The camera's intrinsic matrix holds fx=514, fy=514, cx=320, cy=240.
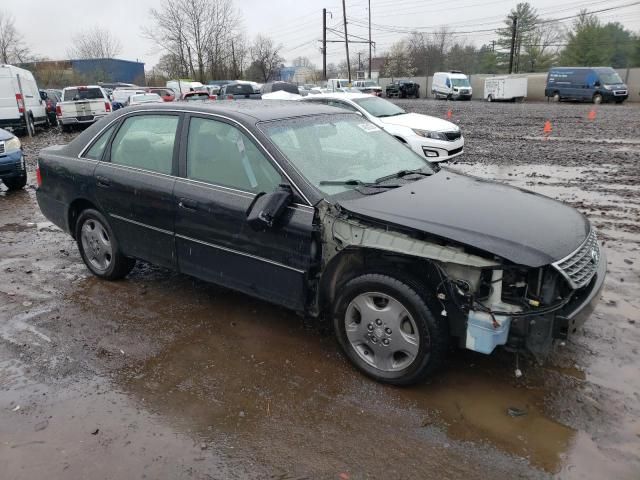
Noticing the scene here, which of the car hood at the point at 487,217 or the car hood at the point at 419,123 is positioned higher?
the car hood at the point at 487,217

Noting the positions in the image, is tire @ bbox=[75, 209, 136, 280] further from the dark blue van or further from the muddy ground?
the dark blue van

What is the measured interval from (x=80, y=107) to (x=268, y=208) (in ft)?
68.5

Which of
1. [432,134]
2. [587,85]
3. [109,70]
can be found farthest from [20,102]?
[109,70]

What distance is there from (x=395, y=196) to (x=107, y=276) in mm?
3134

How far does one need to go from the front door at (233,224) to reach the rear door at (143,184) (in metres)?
0.15

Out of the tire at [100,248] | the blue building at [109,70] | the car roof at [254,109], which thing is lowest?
the tire at [100,248]

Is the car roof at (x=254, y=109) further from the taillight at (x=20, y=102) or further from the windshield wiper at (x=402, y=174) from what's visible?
the taillight at (x=20, y=102)

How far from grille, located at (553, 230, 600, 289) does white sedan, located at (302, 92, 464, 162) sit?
277 inches

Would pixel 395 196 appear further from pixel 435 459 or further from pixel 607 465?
pixel 607 465

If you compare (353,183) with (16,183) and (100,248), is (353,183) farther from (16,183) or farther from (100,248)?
(16,183)

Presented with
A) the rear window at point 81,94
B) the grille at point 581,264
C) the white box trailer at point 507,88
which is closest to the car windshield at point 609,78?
the white box trailer at point 507,88

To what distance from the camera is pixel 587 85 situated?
32.7 meters

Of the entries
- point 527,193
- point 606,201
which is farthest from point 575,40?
point 527,193

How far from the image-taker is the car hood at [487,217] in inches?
115
